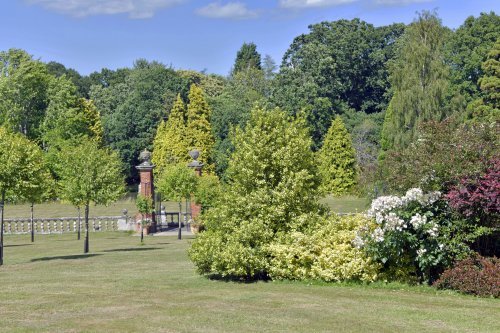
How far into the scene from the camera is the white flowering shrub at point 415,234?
2053 centimetres

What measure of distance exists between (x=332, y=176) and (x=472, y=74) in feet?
54.4

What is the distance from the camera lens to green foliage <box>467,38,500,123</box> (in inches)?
2304

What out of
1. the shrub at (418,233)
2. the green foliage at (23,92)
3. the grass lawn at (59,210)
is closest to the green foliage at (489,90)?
the grass lawn at (59,210)

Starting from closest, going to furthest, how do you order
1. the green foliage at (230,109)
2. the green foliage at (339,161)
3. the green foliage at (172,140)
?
the green foliage at (339,161) → the green foliage at (230,109) → the green foliage at (172,140)

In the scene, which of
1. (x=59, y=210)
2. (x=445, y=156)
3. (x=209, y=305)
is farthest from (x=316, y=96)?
(x=209, y=305)

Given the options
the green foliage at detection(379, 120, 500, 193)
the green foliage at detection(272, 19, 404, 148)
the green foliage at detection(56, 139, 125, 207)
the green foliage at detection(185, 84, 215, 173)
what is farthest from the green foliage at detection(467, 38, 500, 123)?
the green foliage at detection(379, 120, 500, 193)

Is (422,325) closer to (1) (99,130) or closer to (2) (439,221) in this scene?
(2) (439,221)

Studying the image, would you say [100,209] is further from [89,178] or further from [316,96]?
[89,178]

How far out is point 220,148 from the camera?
77.3 meters

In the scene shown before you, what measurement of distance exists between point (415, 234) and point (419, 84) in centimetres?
3851

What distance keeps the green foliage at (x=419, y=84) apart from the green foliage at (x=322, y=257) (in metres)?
35.7

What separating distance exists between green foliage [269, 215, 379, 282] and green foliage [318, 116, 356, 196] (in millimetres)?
44100

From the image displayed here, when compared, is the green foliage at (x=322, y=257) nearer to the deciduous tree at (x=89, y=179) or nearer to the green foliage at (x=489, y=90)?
the deciduous tree at (x=89, y=179)

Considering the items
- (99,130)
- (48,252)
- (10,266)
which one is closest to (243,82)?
(99,130)
